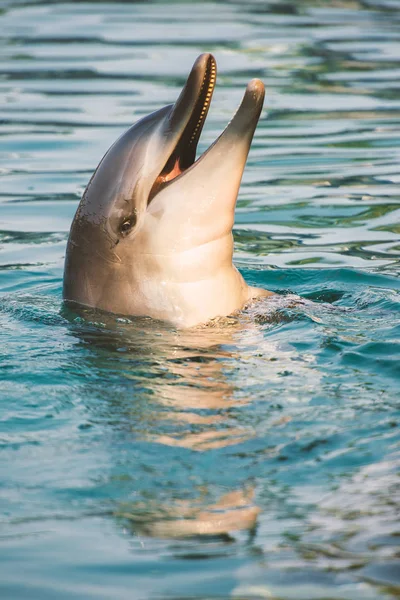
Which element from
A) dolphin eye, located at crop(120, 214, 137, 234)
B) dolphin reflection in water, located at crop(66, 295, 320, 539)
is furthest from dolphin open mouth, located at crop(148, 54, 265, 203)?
dolphin reflection in water, located at crop(66, 295, 320, 539)

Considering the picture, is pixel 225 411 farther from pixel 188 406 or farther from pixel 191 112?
pixel 191 112

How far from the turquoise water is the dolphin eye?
532mm

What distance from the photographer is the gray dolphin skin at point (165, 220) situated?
585 cm

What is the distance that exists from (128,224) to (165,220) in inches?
8.7

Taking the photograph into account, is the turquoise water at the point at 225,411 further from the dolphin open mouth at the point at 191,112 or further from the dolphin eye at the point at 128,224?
the dolphin open mouth at the point at 191,112

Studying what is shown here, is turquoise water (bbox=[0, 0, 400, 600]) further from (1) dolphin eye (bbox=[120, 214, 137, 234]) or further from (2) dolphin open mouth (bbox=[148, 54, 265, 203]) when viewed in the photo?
(2) dolphin open mouth (bbox=[148, 54, 265, 203])

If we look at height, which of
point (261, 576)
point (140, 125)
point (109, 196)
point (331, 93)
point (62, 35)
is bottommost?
point (261, 576)

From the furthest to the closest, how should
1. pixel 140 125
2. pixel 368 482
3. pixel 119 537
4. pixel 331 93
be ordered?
pixel 331 93, pixel 140 125, pixel 368 482, pixel 119 537

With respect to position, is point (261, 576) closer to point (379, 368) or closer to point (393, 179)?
point (379, 368)

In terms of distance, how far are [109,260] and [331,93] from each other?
30.1 ft

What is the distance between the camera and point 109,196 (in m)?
6.05

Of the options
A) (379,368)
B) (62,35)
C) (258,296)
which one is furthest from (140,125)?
(62,35)

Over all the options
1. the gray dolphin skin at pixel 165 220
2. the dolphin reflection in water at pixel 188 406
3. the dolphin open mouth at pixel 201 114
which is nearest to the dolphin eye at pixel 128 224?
the gray dolphin skin at pixel 165 220

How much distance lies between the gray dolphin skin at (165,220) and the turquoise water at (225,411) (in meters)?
0.17
